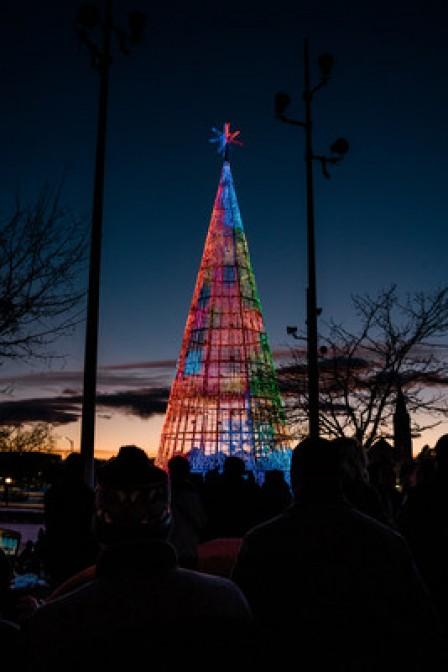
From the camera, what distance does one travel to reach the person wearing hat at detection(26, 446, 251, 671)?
2391 mm

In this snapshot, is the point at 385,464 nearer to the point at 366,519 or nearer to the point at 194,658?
the point at 366,519

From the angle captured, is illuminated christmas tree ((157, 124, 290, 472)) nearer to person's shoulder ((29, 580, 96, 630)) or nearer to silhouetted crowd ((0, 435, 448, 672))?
silhouetted crowd ((0, 435, 448, 672))

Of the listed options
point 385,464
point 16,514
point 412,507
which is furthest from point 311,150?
point 16,514

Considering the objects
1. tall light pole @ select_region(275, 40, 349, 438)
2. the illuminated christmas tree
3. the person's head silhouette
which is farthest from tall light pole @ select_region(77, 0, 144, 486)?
the illuminated christmas tree

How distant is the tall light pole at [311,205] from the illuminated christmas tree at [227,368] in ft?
39.8

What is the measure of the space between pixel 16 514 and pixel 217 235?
14.2 metres

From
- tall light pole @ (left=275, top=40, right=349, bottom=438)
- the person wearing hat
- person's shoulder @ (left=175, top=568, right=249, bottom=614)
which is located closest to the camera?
the person wearing hat

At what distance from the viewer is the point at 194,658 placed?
7.77ft

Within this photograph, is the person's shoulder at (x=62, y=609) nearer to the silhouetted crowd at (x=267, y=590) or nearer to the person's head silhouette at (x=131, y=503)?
the silhouetted crowd at (x=267, y=590)

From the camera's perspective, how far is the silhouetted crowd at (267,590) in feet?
8.00

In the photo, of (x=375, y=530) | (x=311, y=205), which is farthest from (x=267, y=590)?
(x=311, y=205)

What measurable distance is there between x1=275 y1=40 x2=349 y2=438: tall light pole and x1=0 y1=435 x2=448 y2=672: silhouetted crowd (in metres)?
7.89

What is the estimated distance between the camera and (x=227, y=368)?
1059 inches

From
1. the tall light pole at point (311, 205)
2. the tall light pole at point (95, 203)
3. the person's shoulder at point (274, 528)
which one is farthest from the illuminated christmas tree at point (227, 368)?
the person's shoulder at point (274, 528)
